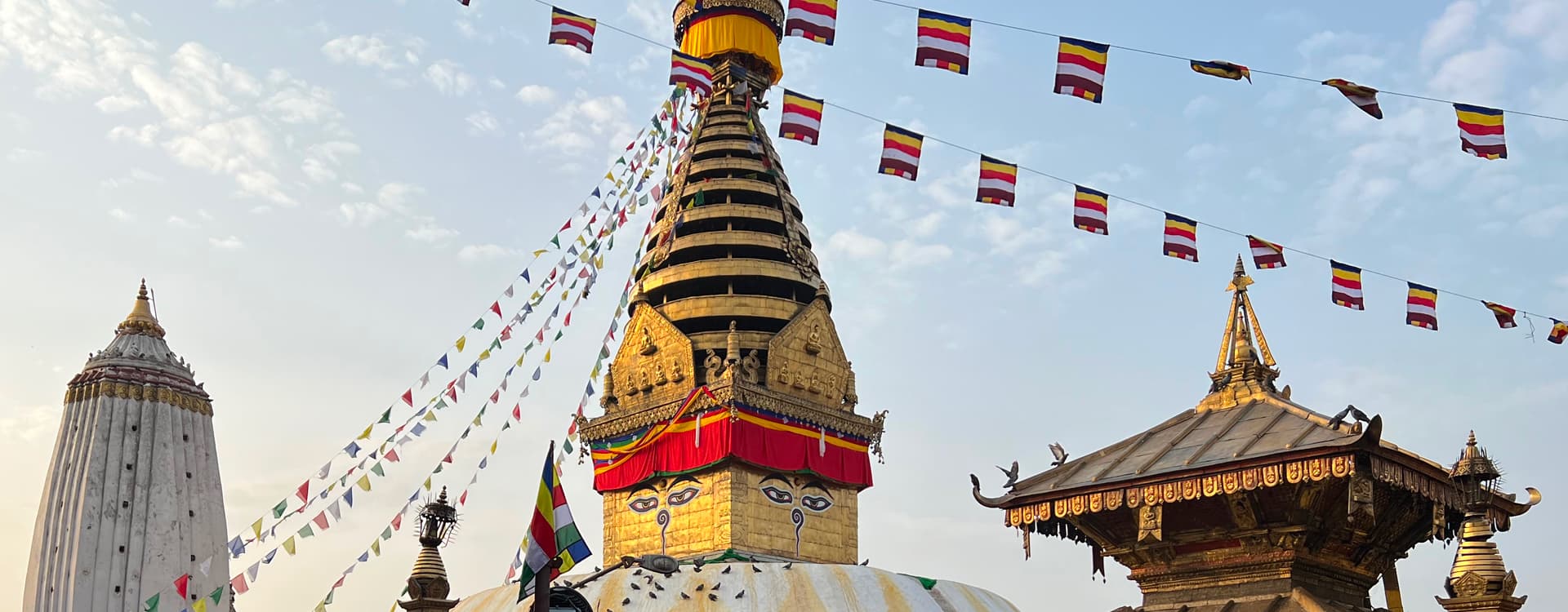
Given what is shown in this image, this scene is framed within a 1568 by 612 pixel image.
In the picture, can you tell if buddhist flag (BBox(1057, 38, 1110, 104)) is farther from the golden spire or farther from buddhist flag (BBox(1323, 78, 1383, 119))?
the golden spire

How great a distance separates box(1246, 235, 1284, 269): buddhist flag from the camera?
16609 mm

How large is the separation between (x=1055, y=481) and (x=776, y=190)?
73.7ft

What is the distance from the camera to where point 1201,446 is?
1138 cm

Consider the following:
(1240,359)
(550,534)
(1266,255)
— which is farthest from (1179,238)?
(550,534)

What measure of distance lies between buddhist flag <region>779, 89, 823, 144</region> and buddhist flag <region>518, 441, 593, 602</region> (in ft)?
22.8

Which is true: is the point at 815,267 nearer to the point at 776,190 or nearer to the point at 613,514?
the point at 776,190

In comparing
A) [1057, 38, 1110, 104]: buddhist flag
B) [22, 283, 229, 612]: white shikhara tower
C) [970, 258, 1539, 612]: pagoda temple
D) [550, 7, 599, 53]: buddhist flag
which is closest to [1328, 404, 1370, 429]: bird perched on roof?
[970, 258, 1539, 612]: pagoda temple

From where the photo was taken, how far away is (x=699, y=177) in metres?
33.9

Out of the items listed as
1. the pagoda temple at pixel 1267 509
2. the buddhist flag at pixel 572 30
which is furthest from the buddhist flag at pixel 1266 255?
the buddhist flag at pixel 572 30

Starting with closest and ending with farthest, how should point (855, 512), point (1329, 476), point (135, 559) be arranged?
1. point (1329, 476)
2. point (855, 512)
3. point (135, 559)

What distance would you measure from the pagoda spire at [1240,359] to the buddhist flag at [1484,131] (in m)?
3.27

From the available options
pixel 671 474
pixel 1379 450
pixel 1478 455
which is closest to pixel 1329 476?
pixel 1379 450

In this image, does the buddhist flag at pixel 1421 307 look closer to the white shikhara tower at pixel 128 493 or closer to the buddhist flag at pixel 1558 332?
the buddhist flag at pixel 1558 332

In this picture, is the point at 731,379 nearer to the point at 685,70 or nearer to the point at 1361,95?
the point at 685,70
